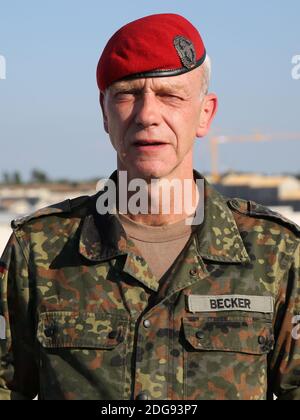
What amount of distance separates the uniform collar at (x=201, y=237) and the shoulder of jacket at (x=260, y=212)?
2.8 inches

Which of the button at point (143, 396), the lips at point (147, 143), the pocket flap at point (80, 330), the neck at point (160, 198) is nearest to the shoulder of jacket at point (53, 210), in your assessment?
the neck at point (160, 198)

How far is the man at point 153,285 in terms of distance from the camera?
130 inches

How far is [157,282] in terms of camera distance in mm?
3373

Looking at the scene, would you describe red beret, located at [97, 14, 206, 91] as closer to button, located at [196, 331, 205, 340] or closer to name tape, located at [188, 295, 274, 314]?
name tape, located at [188, 295, 274, 314]

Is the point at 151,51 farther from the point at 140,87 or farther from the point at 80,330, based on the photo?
the point at 80,330

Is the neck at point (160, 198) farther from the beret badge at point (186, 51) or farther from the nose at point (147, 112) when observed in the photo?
the beret badge at point (186, 51)

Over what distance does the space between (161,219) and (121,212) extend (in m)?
0.17

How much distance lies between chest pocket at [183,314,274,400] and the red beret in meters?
0.94

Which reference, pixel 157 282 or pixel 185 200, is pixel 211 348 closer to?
pixel 157 282

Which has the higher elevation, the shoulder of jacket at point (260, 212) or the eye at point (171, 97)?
the eye at point (171, 97)

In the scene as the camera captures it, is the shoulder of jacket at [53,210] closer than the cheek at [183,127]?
No

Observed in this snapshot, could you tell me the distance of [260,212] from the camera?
141 inches

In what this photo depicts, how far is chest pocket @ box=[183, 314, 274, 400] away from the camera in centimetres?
329
